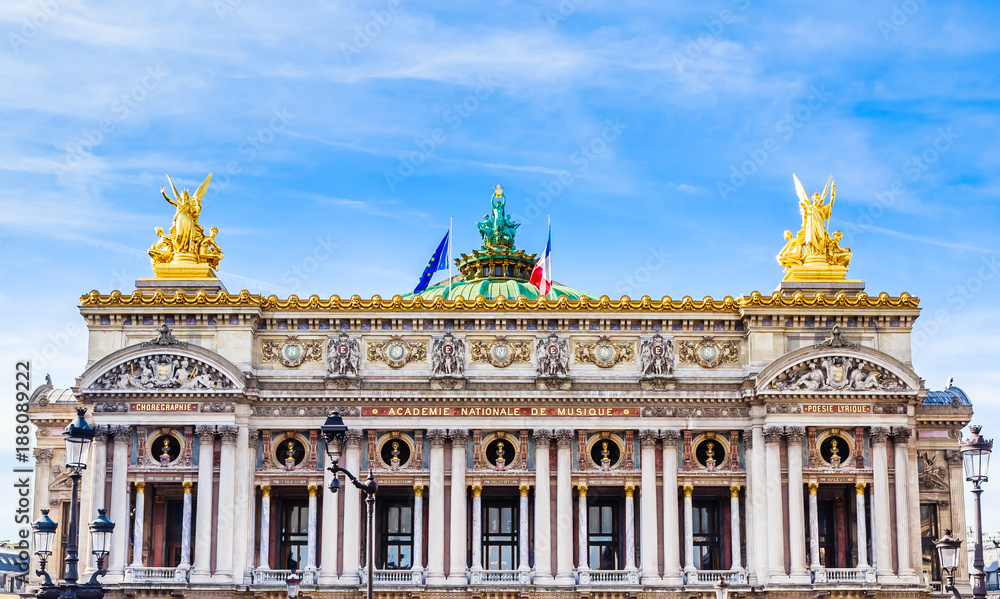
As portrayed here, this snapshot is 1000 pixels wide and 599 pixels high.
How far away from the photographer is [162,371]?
58625mm

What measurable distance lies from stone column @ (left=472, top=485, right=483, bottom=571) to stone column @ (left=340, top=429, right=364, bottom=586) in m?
4.89

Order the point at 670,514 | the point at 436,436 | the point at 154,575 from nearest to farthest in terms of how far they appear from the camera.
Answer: the point at 154,575 < the point at 670,514 < the point at 436,436

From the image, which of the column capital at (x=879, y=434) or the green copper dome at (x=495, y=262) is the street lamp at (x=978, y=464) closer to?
the column capital at (x=879, y=434)

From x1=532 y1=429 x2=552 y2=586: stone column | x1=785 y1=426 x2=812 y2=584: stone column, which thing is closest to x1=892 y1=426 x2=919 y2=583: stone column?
x1=785 y1=426 x2=812 y2=584: stone column

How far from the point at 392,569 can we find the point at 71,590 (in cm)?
2637

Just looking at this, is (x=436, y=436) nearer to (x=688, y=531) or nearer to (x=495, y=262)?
(x=688, y=531)

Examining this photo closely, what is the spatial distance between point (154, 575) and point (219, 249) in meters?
15.4

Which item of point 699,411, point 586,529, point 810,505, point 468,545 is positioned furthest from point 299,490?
point 810,505

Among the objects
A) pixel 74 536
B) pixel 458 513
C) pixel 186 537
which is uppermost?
pixel 458 513

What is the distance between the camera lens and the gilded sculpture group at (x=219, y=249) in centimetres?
6166

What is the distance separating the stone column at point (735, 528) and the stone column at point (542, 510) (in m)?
7.90

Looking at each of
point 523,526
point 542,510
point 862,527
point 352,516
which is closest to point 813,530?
point 862,527

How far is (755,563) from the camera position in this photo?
57812 mm

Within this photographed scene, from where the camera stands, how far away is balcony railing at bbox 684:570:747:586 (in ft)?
188
